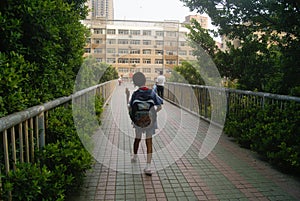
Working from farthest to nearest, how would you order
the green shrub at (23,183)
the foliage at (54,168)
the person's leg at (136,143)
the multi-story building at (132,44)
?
the multi-story building at (132,44)
the person's leg at (136,143)
the foliage at (54,168)
the green shrub at (23,183)

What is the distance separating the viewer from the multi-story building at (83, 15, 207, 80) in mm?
12000

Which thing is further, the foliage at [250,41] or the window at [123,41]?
the window at [123,41]

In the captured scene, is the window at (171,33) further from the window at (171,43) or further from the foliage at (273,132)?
the foliage at (273,132)

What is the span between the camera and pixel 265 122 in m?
5.22

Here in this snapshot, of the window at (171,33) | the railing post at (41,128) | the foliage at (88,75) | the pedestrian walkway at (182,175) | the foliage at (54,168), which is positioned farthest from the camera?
the window at (171,33)

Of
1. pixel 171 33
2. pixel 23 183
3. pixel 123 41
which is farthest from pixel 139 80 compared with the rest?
pixel 171 33

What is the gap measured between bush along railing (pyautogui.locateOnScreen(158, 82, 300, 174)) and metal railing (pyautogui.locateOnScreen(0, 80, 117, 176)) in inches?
136

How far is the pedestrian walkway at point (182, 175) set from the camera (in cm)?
348

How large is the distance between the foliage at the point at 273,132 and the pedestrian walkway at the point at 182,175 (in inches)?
8.4

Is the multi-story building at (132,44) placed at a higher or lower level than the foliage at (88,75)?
higher

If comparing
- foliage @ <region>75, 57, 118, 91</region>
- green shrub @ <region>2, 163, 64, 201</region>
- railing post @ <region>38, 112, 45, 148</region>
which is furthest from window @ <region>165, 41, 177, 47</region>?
A: green shrub @ <region>2, 163, 64, 201</region>

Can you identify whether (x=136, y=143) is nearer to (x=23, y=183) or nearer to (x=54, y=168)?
(x=54, y=168)

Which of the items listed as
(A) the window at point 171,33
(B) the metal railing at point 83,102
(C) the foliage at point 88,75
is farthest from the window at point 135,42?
(A) the window at point 171,33

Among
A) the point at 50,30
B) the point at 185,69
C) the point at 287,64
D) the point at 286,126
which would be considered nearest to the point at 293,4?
the point at 287,64
